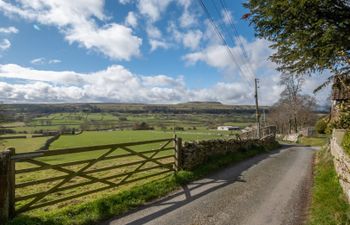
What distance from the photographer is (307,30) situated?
24.8ft

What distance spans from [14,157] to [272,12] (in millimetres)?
8123

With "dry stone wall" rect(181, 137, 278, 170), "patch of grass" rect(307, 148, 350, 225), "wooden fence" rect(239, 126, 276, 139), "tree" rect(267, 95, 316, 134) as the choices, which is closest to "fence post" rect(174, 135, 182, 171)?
"dry stone wall" rect(181, 137, 278, 170)

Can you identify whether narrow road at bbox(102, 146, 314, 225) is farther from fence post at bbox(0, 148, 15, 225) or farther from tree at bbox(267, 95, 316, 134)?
tree at bbox(267, 95, 316, 134)

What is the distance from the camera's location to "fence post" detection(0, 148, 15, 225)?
484cm

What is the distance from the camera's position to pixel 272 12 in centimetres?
753

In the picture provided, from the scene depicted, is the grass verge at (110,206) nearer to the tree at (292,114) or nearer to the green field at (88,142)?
the green field at (88,142)

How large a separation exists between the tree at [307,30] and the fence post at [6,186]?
796cm

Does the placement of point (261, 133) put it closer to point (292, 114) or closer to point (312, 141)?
point (312, 141)

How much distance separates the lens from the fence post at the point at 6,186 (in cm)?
484

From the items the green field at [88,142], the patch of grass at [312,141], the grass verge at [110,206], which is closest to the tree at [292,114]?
the patch of grass at [312,141]

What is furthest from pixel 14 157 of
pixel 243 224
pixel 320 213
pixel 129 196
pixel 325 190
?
pixel 325 190

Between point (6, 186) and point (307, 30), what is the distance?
30.0ft

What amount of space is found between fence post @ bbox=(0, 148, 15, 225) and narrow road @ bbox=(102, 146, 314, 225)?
2.09 meters

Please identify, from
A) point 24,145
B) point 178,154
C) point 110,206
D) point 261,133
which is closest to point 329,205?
point 178,154
